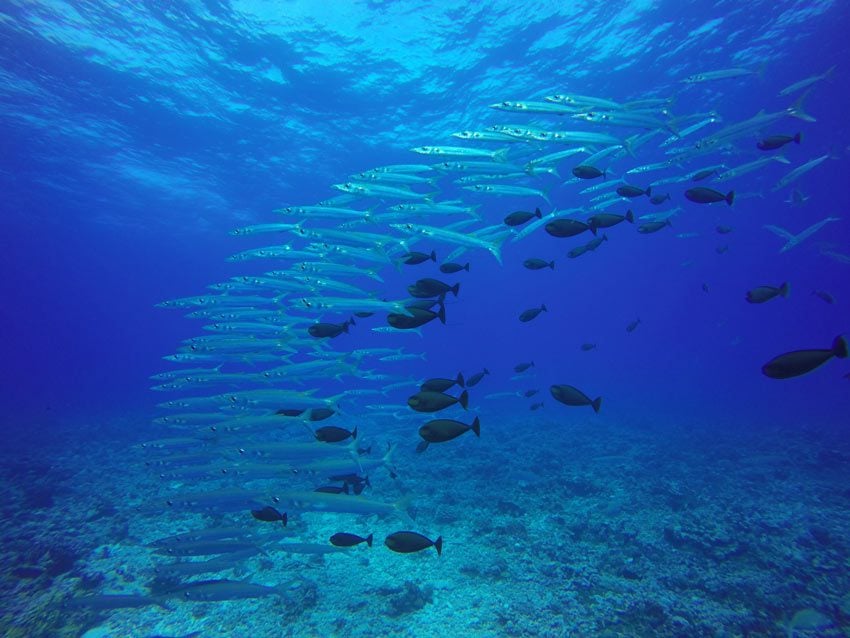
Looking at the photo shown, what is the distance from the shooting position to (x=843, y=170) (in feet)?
108

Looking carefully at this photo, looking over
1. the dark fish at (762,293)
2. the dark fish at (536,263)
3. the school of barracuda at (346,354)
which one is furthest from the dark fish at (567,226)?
the dark fish at (762,293)

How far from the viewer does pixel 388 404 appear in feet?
49.7

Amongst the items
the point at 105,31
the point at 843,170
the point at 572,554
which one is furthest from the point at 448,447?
the point at 843,170

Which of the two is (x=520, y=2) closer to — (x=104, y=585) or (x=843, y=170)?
(x=104, y=585)

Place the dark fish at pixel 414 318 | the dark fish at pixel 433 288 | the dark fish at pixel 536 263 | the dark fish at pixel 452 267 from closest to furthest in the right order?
the dark fish at pixel 414 318
the dark fish at pixel 433 288
the dark fish at pixel 452 267
the dark fish at pixel 536 263

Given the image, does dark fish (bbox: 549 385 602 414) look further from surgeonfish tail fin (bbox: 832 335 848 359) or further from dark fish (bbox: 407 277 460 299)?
surgeonfish tail fin (bbox: 832 335 848 359)

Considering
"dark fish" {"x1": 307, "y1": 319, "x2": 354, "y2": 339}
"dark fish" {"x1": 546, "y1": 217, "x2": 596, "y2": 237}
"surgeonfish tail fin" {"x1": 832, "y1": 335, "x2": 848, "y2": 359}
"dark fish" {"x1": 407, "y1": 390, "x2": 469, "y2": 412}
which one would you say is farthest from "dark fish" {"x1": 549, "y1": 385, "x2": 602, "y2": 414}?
"dark fish" {"x1": 307, "y1": 319, "x2": 354, "y2": 339}

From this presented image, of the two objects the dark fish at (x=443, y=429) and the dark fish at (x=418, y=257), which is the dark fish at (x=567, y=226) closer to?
the dark fish at (x=418, y=257)

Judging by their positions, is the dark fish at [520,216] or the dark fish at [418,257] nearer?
the dark fish at [520,216]

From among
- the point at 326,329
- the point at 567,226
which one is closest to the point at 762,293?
the point at 567,226

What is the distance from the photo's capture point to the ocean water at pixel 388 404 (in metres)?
6.41

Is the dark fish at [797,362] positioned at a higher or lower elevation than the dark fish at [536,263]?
lower

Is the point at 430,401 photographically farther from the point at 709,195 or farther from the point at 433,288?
the point at 709,195

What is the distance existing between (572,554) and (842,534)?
5555 millimetres
